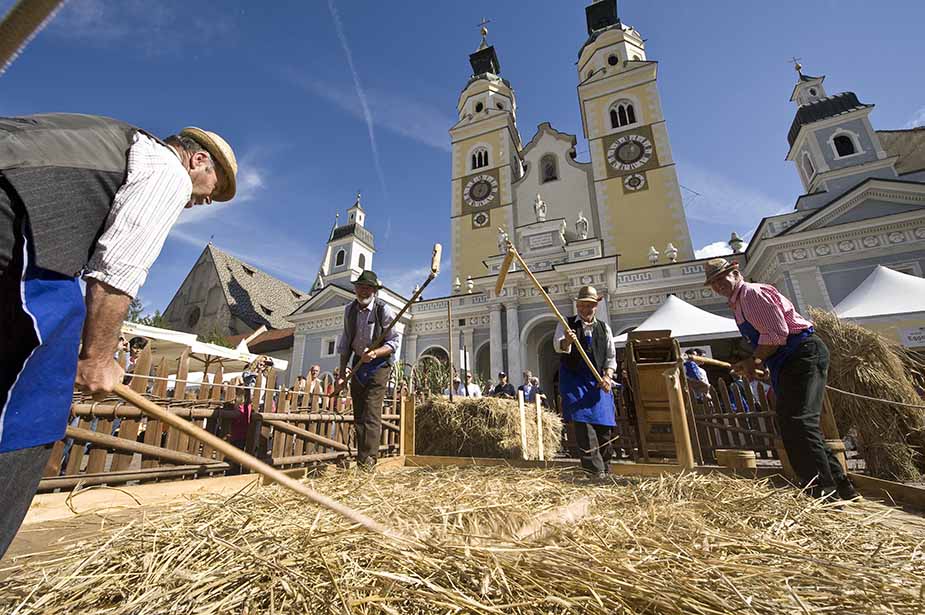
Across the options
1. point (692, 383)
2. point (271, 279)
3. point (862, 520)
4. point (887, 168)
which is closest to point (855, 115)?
point (887, 168)

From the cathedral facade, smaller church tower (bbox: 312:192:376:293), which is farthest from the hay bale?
smaller church tower (bbox: 312:192:376:293)

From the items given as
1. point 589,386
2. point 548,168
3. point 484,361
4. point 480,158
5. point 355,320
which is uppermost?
point 480,158

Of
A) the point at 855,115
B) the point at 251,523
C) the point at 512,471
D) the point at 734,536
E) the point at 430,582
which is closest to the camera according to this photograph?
the point at 430,582

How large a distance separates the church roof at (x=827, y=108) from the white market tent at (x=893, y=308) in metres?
16.5

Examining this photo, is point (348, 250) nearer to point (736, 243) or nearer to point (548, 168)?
point (548, 168)

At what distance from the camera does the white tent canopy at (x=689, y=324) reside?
879 cm

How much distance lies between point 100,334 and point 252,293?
3269 cm

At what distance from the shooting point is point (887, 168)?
16578 millimetres

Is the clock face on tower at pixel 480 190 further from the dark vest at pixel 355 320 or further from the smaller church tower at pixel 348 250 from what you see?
the dark vest at pixel 355 320

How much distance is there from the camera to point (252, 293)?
29.8m

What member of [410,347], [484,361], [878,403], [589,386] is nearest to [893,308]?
[878,403]

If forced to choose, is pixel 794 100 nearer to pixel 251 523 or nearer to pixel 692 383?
pixel 692 383

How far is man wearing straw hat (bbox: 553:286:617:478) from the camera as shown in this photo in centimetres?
342

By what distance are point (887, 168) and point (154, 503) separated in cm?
2614
